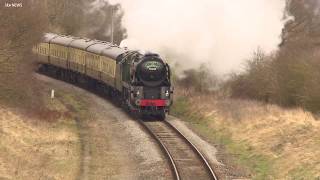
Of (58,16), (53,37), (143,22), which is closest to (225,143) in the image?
(143,22)

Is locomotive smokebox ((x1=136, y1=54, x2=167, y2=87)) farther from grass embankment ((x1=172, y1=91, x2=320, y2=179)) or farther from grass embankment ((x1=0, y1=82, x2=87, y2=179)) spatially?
grass embankment ((x1=0, y1=82, x2=87, y2=179))

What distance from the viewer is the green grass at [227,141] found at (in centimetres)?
1829

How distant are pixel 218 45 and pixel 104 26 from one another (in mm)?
32324

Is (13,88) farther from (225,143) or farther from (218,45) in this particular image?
(218,45)

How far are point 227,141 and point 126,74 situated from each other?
7.10 meters

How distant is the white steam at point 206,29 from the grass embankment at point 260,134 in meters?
4.50

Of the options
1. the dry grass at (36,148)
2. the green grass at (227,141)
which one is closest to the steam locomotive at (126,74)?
the green grass at (227,141)

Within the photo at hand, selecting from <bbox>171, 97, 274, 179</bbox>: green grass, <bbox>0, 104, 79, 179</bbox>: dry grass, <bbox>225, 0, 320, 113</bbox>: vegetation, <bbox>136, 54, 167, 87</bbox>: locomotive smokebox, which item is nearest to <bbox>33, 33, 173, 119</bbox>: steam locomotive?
<bbox>136, 54, 167, 87</bbox>: locomotive smokebox

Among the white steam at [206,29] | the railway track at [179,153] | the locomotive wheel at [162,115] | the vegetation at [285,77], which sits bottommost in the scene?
the railway track at [179,153]

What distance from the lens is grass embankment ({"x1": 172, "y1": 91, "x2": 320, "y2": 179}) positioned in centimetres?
1777

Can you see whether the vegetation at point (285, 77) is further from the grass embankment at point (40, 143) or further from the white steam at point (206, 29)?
the grass embankment at point (40, 143)

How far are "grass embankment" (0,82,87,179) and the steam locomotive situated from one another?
2795 millimetres

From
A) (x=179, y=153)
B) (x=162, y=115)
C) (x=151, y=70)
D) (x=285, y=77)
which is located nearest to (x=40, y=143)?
(x=179, y=153)

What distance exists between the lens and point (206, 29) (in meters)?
35.5
